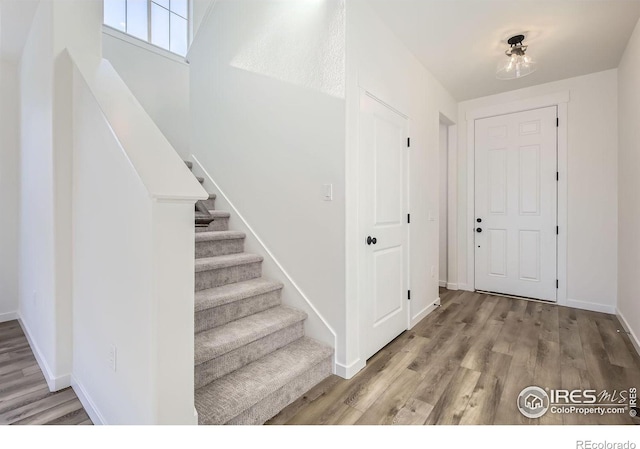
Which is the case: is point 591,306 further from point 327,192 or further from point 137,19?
point 137,19

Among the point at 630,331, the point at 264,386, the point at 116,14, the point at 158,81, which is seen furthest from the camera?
the point at 158,81

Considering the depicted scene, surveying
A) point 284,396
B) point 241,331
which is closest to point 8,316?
point 241,331

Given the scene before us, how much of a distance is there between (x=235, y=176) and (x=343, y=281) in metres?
1.52

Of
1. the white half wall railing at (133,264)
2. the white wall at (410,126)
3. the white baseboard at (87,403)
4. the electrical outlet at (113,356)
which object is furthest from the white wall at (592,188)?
the white baseboard at (87,403)

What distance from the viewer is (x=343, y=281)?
6.81ft

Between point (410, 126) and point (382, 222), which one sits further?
point (410, 126)

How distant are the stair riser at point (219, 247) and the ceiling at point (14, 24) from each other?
6.12 feet

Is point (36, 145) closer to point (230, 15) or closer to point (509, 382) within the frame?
point (230, 15)

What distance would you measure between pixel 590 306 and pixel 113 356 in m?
4.36

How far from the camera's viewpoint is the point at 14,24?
2.28 meters

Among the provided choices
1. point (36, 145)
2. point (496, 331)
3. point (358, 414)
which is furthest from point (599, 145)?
point (36, 145)

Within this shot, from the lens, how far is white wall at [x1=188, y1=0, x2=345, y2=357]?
2107mm

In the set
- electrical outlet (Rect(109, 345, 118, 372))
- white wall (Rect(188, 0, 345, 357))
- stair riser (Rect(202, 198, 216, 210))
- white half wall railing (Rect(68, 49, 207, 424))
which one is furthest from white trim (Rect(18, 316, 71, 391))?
stair riser (Rect(202, 198, 216, 210))

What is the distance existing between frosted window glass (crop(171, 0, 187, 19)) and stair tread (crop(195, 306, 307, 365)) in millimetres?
4203
